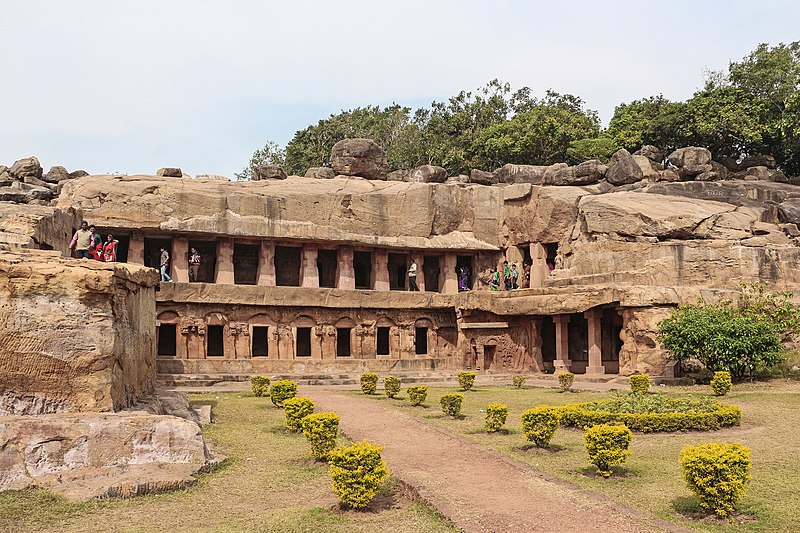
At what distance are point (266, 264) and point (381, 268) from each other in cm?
503

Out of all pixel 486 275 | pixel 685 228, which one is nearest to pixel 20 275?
pixel 685 228

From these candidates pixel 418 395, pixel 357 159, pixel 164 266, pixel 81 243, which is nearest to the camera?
pixel 81 243

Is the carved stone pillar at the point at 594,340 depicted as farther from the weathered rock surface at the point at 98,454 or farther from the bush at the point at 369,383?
the weathered rock surface at the point at 98,454

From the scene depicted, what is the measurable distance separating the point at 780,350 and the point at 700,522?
562 inches

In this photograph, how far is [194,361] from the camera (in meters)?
25.6

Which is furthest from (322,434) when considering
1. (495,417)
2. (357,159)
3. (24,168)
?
(24,168)

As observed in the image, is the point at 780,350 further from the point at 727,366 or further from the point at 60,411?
the point at 60,411

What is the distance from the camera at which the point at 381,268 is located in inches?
1219

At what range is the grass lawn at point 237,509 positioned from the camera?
297 inches

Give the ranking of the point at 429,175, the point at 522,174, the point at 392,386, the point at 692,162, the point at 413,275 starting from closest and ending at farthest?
the point at 392,386 < the point at 413,275 < the point at 692,162 < the point at 522,174 < the point at 429,175

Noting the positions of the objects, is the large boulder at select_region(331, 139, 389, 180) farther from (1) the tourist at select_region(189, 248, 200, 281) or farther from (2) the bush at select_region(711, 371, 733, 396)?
(2) the bush at select_region(711, 371, 733, 396)

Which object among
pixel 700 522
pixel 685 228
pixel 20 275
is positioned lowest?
pixel 700 522

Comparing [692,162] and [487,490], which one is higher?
[692,162]

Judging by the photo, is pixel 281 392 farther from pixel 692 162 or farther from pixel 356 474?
pixel 692 162
